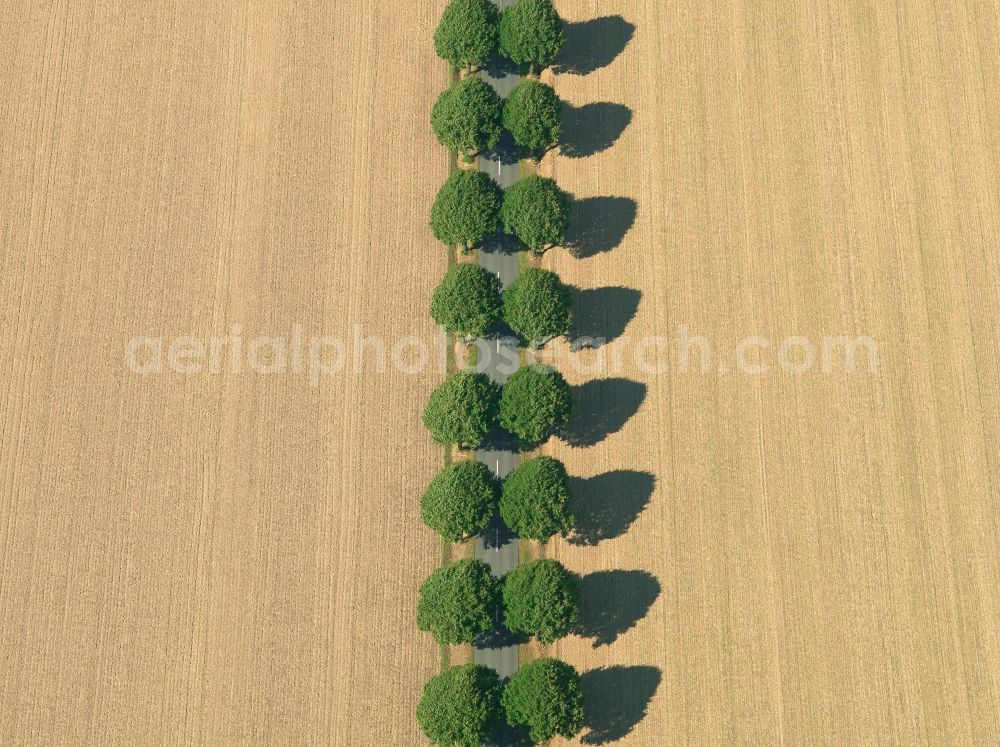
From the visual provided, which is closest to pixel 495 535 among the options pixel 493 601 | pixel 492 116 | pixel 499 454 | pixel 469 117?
pixel 493 601

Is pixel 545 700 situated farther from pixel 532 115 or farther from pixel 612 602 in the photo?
pixel 532 115

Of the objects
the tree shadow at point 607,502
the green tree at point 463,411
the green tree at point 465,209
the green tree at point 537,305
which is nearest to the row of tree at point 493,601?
the tree shadow at point 607,502

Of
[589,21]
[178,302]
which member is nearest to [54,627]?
[178,302]

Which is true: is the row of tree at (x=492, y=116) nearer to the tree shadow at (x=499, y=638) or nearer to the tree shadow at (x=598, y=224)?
the tree shadow at (x=598, y=224)

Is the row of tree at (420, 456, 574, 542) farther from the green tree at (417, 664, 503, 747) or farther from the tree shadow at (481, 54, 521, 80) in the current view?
the tree shadow at (481, 54, 521, 80)

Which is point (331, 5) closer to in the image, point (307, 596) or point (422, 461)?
point (422, 461)

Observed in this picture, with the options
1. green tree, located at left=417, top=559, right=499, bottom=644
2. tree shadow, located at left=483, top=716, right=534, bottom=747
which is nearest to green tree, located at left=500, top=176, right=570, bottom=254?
green tree, located at left=417, top=559, right=499, bottom=644
